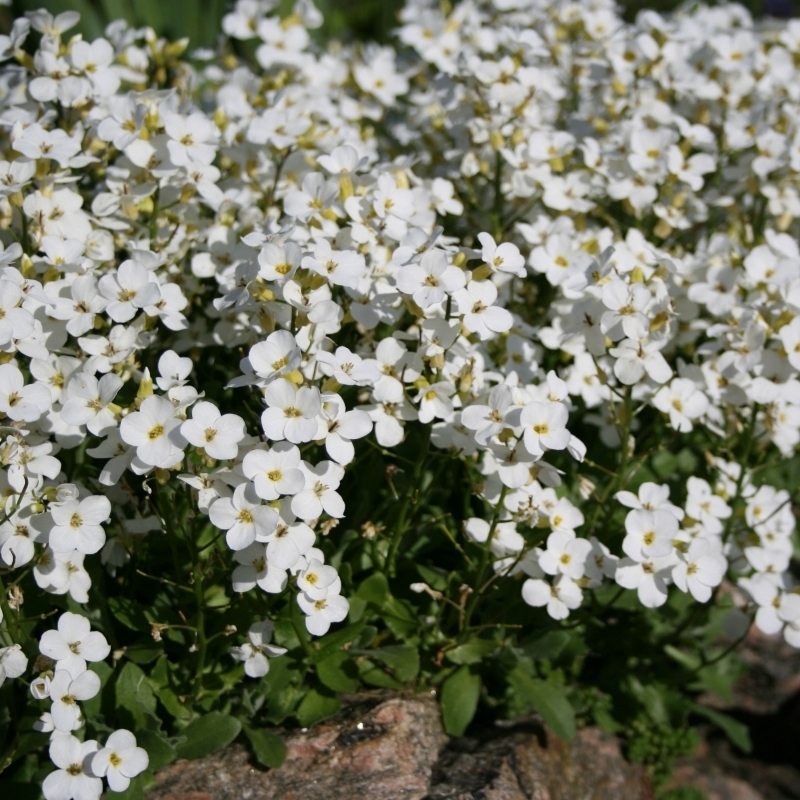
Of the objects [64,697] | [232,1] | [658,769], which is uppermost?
[232,1]

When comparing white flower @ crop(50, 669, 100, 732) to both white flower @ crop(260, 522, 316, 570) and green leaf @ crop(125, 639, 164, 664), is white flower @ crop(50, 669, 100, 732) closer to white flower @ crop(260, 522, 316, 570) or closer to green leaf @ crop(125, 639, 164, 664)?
green leaf @ crop(125, 639, 164, 664)

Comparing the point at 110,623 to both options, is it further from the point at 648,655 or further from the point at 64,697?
the point at 648,655

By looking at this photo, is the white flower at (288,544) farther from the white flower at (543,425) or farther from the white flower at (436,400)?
the white flower at (543,425)

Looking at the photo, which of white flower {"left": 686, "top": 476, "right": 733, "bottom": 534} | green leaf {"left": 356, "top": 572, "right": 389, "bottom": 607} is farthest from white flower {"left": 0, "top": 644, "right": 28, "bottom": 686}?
white flower {"left": 686, "top": 476, "right": 733, "bottom": 534}

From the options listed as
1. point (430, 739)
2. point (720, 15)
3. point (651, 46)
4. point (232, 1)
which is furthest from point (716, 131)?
point (232, 1)

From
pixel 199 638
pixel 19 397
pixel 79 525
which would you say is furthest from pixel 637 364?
pixel 19 397

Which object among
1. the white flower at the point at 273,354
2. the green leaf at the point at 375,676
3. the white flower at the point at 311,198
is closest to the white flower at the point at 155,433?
the white flower at the point at 273,354
